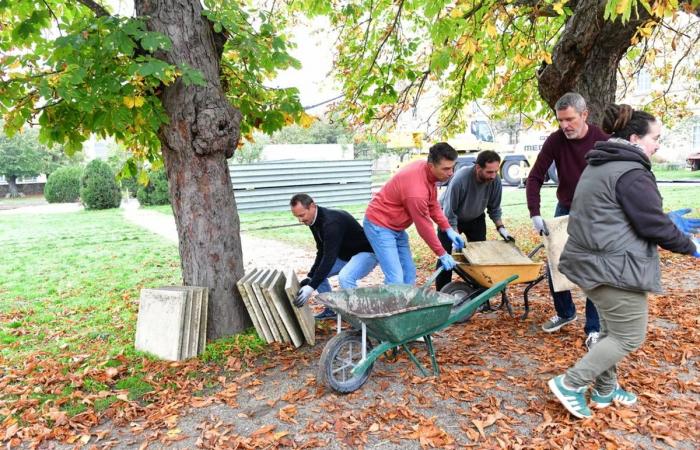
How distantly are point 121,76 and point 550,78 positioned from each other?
14.8ft

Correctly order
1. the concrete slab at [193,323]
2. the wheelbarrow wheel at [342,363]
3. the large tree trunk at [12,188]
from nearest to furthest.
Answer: the wheelbarrow wheel at [342,363], the concrete slab at [193,323], the large tree trunk at [12,188]

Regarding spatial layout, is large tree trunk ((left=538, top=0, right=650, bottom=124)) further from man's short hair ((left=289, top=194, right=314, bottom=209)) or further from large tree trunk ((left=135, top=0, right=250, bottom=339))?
large tree trunk ((left=135, top=0, right=250, bottom=339))

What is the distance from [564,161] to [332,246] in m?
1.85

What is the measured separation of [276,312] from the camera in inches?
156

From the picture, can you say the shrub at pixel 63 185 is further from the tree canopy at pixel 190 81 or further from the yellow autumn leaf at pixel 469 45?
the yellow autumn leaf at pixel 469 45

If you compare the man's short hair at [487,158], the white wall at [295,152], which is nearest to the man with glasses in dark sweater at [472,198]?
the man's short hair at [487,158]

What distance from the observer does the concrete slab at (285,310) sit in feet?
12.8

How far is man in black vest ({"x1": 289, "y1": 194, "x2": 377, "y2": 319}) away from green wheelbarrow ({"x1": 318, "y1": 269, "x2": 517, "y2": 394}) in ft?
1.62

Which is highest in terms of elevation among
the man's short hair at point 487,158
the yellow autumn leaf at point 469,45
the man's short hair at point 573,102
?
the yellow autumn leaf at point 469,45

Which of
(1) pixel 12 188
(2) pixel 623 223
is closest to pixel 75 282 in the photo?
(2) pixel 623 223

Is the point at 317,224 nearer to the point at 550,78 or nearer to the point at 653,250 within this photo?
the point at 653,250

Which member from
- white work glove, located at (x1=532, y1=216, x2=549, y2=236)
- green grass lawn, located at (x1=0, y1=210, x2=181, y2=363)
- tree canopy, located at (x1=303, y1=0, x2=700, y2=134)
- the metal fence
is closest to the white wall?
the metal fence

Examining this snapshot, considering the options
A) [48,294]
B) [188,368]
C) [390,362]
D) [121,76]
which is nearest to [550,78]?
[390,362]

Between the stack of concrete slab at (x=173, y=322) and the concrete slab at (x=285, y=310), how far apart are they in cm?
52
